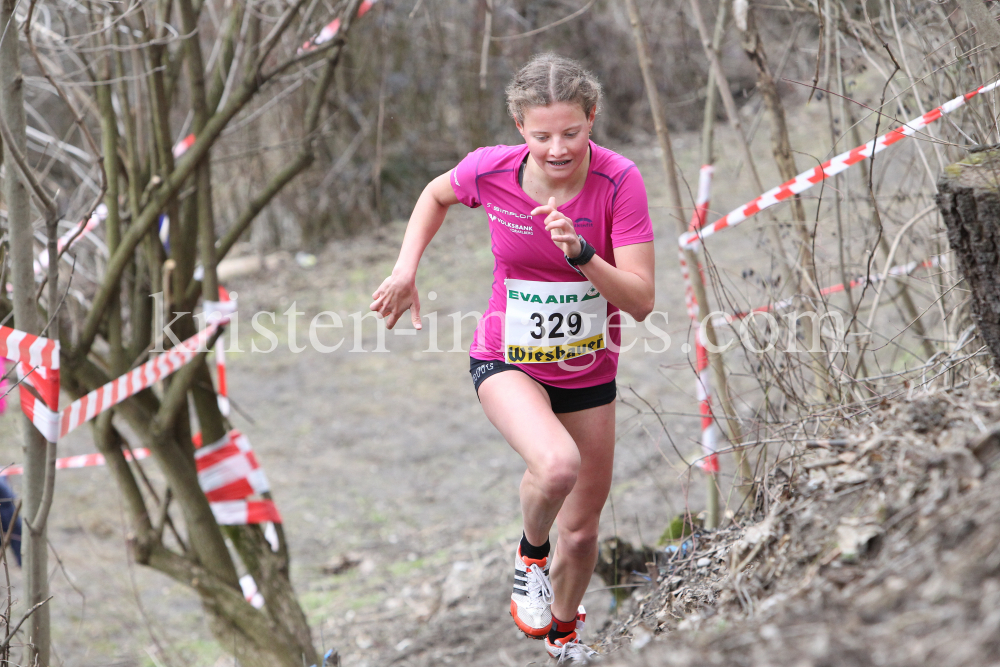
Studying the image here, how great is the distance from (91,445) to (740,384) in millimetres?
5705

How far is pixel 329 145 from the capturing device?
11383 mm

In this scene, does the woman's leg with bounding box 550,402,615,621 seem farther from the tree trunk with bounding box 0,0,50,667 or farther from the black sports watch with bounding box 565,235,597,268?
the tree trunk with bounding box 0,0,50,667

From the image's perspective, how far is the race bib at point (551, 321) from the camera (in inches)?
108

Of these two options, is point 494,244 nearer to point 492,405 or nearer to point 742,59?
point 492,405

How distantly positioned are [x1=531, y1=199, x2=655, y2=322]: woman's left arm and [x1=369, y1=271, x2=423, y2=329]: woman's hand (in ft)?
1.57

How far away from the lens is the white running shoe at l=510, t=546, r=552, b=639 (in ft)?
9.44

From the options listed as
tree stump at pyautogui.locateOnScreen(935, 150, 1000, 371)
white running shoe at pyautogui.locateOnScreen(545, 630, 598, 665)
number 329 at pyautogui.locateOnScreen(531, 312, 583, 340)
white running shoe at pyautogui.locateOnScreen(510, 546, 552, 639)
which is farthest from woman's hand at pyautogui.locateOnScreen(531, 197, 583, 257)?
white running shoe at pyautogui.locateOnScreen(545, 630, 598, 665)

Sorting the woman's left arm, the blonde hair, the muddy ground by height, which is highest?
the blonde hair

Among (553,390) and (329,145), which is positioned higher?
(329,145)

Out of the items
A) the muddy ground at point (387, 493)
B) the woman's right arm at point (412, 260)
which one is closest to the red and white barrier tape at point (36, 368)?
the muddy ground at point (387, 493)

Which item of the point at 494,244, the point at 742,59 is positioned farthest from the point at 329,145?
the point at 494,244

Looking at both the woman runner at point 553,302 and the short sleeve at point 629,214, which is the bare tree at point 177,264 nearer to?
the woman runner at point 553,302

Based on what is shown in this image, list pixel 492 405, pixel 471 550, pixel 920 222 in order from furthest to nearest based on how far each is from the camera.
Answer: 1. pixel 471 550
2. pixel 920 222
3. pixel 492 405

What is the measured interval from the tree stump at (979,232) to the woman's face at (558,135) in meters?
0.96
